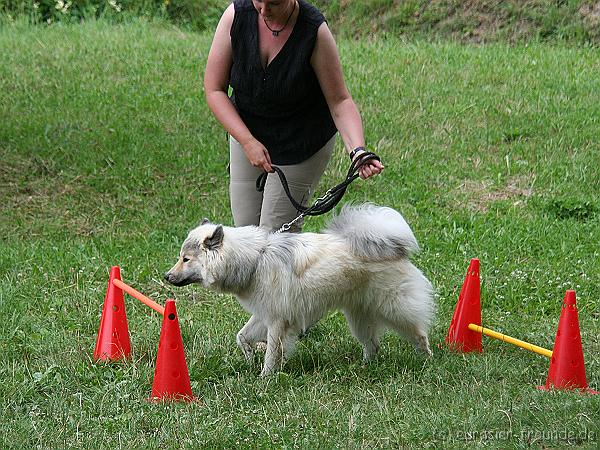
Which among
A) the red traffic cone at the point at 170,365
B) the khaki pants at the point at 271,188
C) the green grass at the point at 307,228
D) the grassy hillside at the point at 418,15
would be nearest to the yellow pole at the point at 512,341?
the green grass at the point at 307,228

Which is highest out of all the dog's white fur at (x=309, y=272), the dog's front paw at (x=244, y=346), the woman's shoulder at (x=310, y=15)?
the woman's shoulder at (x=310, y=15)

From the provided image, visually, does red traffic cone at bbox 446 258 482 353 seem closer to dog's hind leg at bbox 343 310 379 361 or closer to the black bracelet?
dog's hind leg at bbox 343 310 379 361

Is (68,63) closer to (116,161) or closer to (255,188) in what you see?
(116,161)

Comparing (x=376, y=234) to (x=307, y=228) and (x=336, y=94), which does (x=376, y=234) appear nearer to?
(x=336, y=94)

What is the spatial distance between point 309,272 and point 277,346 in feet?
1.50

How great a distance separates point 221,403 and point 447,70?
8.11 metres

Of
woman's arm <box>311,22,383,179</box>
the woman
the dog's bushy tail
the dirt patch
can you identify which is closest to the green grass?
the dirt patch

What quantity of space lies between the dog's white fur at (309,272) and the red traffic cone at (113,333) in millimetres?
663

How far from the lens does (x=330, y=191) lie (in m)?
5.51

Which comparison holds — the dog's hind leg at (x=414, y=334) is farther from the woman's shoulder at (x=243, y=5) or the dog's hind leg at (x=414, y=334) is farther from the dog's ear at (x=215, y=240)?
the woman's shoulder at (x=243, y=5)

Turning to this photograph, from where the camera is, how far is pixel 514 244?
25.4 feet

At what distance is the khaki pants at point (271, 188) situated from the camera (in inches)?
219

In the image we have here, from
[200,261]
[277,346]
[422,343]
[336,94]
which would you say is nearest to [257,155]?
[336,94]

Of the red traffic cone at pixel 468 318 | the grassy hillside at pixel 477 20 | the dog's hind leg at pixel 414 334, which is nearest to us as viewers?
the dog's hind leg at pixel 414 334
